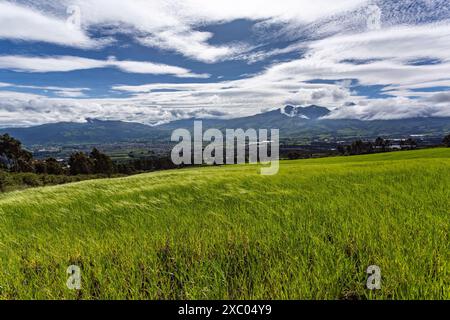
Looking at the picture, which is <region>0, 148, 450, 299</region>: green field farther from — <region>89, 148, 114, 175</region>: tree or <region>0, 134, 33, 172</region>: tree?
<region>89, 148, 114, 175</region>: tree

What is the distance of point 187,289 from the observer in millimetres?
3344

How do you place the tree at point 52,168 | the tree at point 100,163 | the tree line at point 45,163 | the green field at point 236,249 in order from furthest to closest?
the tree at point 100,163
the tree at point 52,168
the tree line at point 45,163
the green field at point 236,249

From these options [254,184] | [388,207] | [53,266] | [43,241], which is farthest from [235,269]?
[254,184]

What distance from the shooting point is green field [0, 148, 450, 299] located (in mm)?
3256

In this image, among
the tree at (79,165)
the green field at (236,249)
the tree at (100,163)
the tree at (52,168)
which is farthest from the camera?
the tree at (100,163)

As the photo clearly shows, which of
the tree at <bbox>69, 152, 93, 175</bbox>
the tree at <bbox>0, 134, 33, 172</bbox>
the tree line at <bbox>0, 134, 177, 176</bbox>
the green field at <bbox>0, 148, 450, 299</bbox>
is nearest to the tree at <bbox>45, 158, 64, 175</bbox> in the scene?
the tree line at <bbox>0, 134, 177, 176</bbox>

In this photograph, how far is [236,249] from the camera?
4.15 m

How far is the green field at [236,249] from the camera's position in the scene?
128 inches

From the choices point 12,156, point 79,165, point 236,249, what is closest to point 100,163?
point 79,165

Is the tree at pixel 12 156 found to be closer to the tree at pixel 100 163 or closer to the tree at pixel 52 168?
the tree at pixel 52 168

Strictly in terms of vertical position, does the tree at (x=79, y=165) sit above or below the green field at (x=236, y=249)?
below

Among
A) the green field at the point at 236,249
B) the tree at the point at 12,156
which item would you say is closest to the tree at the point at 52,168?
the tree at the point at 12,156

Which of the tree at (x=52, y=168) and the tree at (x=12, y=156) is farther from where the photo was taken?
the tree at (x=52, y=168)

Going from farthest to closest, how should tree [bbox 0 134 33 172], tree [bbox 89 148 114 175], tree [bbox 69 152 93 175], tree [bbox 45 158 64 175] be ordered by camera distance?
tree [bbox 89 148 114 175] < tree [bbox 69 152 93 175] < tree [bbox 45 158 64 175] < tree [bbox 0 134 33 172]
